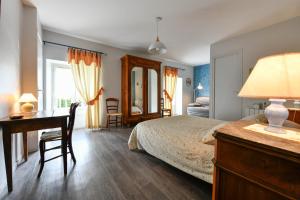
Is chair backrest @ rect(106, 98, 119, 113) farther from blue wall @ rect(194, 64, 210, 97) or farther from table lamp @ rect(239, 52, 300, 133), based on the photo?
blue wall @ rect(194, 64, 210, 97)

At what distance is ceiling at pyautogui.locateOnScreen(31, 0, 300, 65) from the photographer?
7.80 feet

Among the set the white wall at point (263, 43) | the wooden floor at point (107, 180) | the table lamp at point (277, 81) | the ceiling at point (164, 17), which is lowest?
the wooden floor at point (107, 180)

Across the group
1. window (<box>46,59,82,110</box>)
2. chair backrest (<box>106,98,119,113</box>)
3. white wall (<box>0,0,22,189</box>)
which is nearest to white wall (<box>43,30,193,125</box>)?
chair backrest (<box>106,98,119,113</box>)

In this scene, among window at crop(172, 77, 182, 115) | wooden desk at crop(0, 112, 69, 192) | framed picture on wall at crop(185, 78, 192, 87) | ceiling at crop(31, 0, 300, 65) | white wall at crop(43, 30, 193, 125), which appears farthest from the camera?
framed picture on wall at crop(185, 78, 192, 87)

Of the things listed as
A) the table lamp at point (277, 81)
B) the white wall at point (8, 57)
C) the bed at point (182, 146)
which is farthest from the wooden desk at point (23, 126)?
the table lamp at point (277, 81)

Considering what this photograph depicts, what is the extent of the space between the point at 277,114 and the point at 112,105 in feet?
13.3

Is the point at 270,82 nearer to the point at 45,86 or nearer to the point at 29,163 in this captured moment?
the point at 29,163

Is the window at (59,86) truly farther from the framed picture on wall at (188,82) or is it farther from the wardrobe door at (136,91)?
the framed picture on wall at (188,82)

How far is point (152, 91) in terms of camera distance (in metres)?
4.90

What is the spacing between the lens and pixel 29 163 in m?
2.16

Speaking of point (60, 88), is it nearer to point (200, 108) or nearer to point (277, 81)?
point (277, 81)

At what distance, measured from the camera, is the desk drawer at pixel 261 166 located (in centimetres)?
63

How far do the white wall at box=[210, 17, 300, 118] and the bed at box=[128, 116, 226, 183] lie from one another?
249cm

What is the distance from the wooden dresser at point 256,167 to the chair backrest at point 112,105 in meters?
3.85
